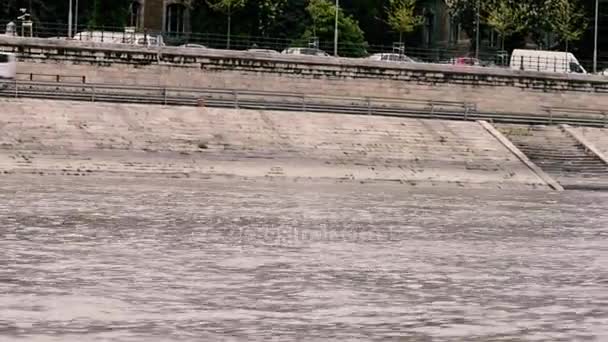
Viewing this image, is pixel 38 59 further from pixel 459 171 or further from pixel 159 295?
pixel 159 295

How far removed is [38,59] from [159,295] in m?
36.9

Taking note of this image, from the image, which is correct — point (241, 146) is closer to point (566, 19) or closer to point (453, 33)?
point (566, 19)

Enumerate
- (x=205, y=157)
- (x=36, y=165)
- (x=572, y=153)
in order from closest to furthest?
1. (x=36, y=165)
2. (x=205, y=157)
3. (x=572, y=153)

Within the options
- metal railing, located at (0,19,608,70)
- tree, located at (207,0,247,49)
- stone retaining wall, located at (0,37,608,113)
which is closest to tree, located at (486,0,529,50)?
metal railing, located at (0,19,608,70)

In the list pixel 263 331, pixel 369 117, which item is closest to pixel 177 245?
pixel 263 331

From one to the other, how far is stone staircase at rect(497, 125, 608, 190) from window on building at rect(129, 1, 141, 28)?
24.4 meters

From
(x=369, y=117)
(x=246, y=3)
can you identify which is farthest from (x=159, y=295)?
(x=246, y=3)

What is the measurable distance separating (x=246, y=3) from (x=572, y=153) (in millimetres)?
23426

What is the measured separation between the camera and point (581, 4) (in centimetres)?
7231

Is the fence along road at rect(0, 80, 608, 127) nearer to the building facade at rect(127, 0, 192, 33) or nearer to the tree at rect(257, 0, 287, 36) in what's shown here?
the tree at rect(257, 0, 287, 36)

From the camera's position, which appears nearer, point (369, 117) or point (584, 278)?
point (584, 278)

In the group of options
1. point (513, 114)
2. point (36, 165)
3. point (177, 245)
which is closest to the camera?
point (177, 245)

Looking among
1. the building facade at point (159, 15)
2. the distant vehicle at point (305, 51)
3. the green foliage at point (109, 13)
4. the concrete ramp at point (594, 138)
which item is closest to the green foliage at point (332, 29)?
the distant vehicle at point (305, 51)

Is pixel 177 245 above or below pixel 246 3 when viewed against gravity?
below
